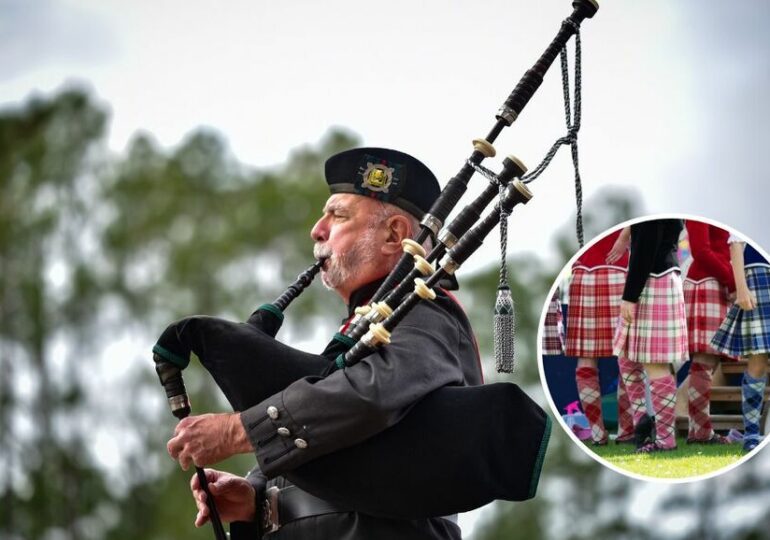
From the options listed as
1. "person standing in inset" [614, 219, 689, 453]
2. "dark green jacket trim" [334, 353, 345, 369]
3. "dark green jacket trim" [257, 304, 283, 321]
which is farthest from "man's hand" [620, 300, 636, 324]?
"dark green jacket trim" [257, 304, 283, 321]

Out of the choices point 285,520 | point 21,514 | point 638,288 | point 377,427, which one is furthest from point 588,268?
point 21,514

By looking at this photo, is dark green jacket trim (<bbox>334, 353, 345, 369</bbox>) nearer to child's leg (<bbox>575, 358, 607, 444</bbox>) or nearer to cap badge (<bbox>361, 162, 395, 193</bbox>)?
cap badge (<bbox>361, 162, 395, 193</bbox>)

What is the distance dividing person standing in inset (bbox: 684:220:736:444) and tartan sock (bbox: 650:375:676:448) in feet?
0.15

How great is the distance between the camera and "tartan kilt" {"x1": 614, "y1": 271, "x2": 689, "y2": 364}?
334 cm

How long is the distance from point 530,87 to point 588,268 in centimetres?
56

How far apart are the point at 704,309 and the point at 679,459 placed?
42cm

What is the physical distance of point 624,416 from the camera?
344cm

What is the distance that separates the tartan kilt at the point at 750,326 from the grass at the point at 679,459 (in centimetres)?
28

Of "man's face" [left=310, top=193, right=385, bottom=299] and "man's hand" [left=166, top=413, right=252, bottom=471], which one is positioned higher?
"man's face" [left=310, top=193, right=385, bottom=299]

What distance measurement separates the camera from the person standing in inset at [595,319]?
3402 millimetres

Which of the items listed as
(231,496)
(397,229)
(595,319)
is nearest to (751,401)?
(595,319)

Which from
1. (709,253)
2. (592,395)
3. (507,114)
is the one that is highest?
(507,114)

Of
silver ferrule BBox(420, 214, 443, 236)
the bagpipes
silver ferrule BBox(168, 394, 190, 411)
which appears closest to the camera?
the bagpipes

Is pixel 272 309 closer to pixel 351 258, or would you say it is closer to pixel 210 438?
pixel 351 258
